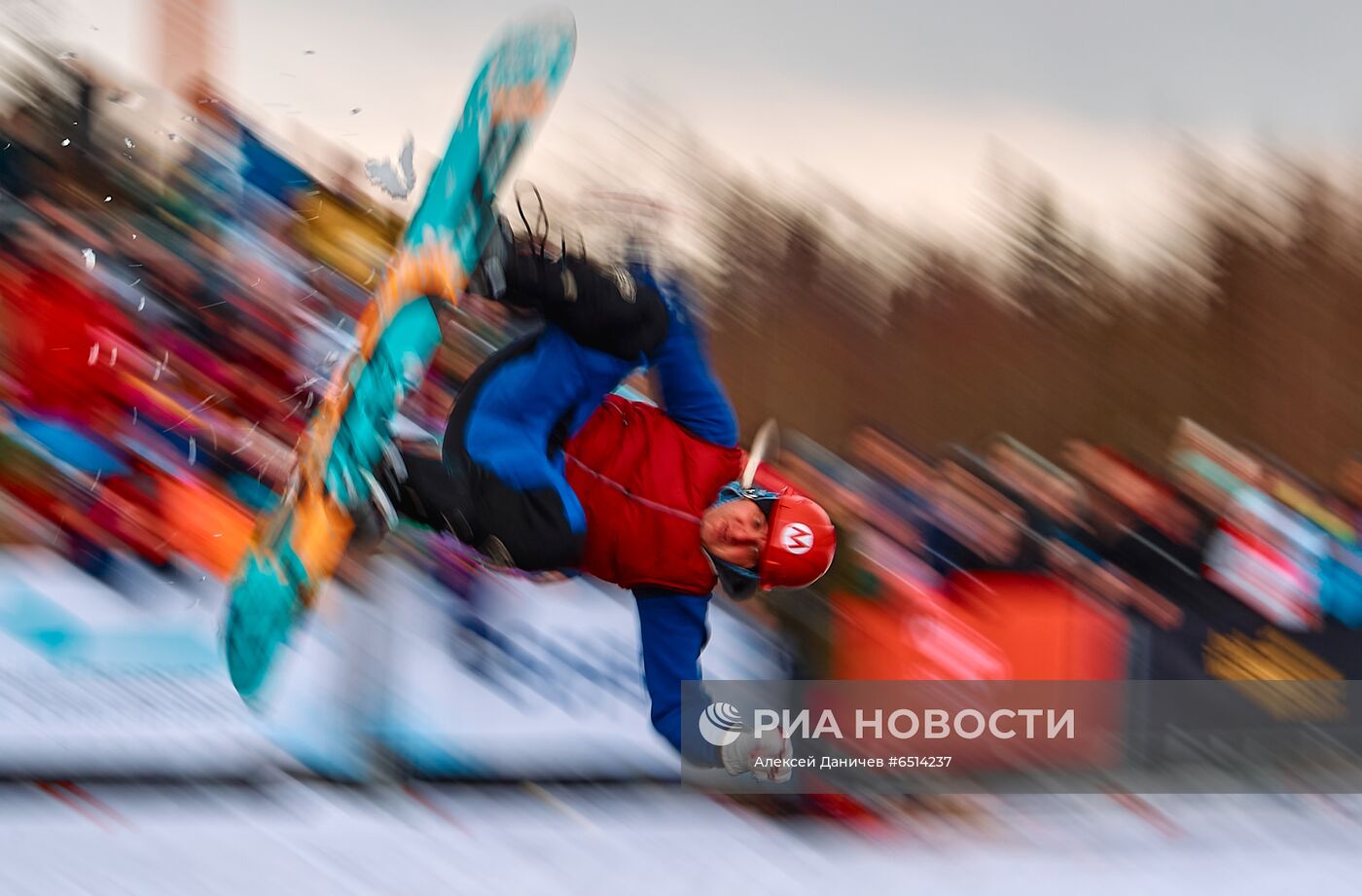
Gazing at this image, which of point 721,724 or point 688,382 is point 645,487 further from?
point 721,724

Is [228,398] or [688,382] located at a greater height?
[688,382]

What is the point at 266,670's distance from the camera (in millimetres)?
2598

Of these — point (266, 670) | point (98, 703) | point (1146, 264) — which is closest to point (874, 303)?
point (1146, 264)

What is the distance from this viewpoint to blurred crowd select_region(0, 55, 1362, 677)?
2582 mm

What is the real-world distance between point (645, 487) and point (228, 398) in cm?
86

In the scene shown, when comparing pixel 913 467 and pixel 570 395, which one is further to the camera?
pixel 913 467

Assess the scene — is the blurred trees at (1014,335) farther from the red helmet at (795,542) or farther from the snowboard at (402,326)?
the snowboard at (402,326)

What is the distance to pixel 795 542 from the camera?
247 cm

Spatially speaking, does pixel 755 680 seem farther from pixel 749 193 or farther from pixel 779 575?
pixel 749 193

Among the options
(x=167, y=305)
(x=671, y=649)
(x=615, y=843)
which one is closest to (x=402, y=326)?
(x=167, y=305)

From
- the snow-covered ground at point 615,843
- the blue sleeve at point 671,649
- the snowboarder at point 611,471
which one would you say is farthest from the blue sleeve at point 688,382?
the snow-covered ground at point 615,843

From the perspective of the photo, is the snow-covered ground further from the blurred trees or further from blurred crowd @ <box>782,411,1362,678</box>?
the blurred trees

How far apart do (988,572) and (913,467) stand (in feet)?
0.84

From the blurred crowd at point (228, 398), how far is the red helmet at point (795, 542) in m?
0.10
